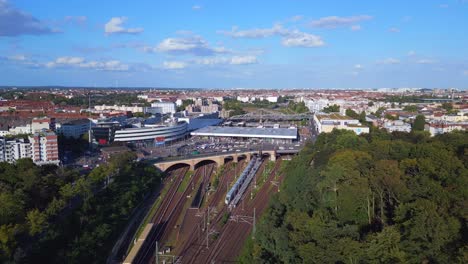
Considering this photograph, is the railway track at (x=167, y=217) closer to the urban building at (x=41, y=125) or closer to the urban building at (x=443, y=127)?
the urban building at (x=41, y=125)

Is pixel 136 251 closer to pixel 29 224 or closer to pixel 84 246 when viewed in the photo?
pixel 84 246

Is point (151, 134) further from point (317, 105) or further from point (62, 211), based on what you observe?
point (317, 105)

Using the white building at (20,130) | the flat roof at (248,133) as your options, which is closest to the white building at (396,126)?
the flat roof at (248,133)

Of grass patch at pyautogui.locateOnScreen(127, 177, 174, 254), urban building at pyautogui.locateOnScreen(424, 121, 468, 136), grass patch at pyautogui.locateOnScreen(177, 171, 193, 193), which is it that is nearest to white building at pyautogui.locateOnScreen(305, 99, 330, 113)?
urban building at pyautogui.locateOnScreen(424, 121, 468, 136)

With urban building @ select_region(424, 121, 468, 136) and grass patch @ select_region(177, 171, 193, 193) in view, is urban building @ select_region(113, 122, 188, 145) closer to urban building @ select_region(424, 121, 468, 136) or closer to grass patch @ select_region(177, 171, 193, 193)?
grass patch @ select_region(177, 171, 193, 193)

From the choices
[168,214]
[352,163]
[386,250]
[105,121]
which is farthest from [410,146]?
[105,121]
